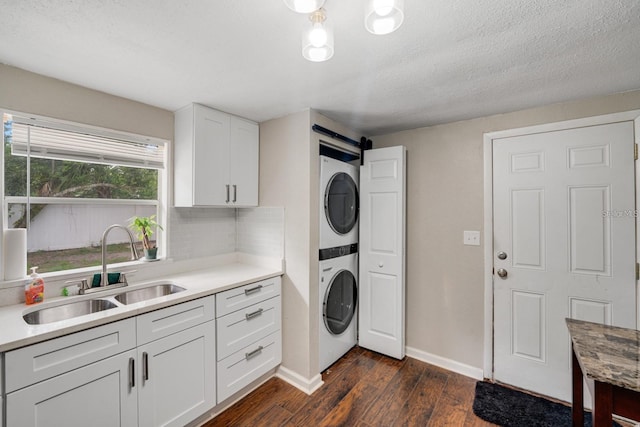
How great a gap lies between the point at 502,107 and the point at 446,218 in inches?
38.6

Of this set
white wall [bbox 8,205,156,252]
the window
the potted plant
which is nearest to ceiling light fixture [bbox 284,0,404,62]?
the window

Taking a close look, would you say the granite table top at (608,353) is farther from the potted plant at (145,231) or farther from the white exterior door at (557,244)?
the potted plant at (145,231)

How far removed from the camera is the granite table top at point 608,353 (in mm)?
1024

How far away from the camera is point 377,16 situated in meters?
0.92

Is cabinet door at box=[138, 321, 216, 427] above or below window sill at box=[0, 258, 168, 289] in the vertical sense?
below

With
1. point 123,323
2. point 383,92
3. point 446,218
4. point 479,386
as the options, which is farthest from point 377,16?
point 479,386

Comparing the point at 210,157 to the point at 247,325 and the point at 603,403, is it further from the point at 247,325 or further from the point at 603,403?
the point at 603,403

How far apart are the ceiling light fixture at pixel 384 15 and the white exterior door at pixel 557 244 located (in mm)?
1819

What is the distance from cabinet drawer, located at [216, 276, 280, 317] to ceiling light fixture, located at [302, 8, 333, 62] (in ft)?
5.23

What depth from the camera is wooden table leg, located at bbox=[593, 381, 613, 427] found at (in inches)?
41.7

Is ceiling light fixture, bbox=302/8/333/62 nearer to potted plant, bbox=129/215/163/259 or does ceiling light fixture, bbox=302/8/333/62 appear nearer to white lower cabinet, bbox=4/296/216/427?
white lower cabinet, bbox=4/296/216/427

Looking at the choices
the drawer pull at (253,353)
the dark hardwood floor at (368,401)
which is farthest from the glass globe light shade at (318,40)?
the dark hardwood floor at (368,401)

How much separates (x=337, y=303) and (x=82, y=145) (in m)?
2.34

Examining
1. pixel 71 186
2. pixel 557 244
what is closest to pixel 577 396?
pixel 557 244
